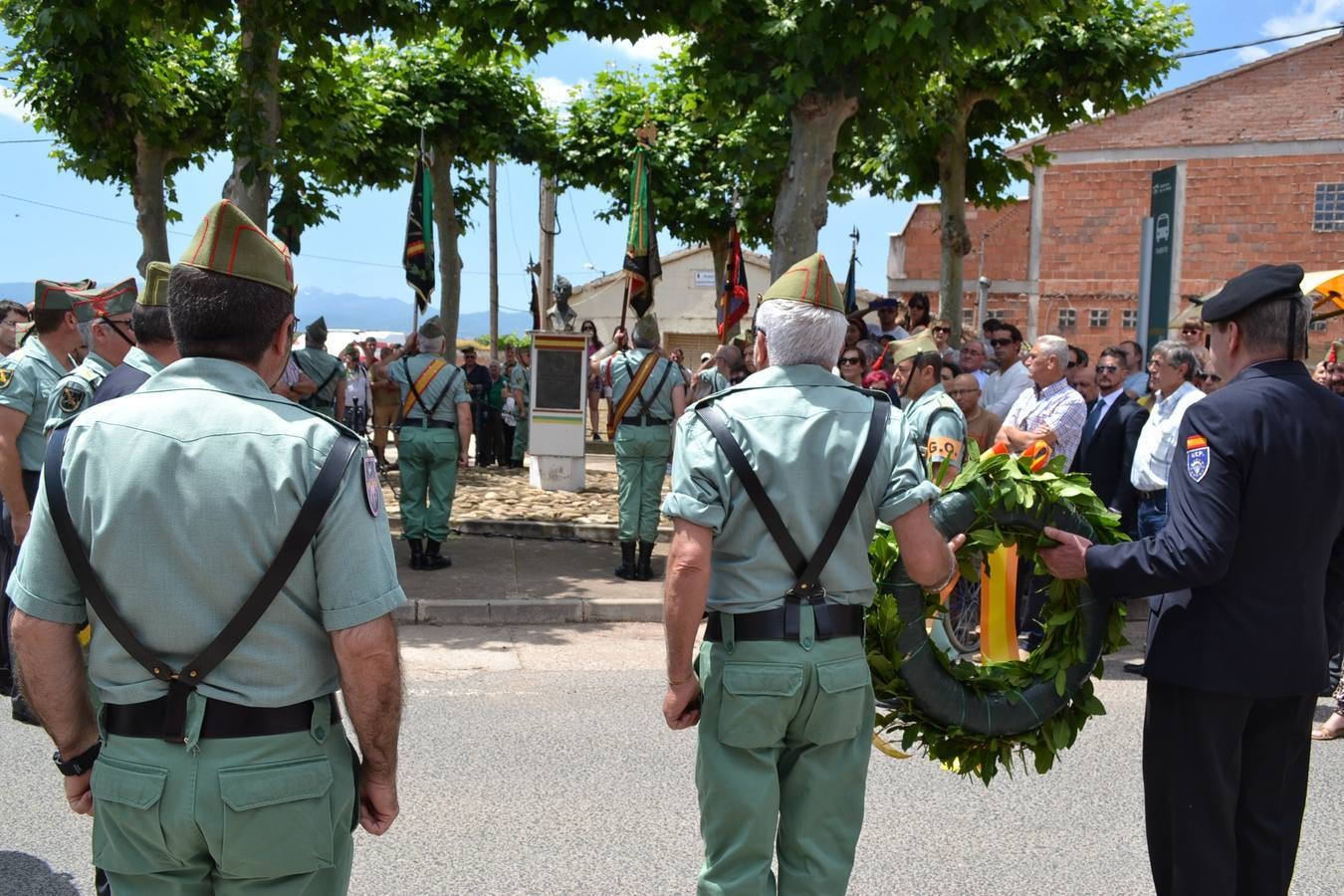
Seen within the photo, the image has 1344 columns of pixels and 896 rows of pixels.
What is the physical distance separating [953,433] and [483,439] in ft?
43.2

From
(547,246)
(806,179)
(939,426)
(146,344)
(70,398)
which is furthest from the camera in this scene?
(547,246)

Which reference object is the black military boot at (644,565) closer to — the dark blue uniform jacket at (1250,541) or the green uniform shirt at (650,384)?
the green uniform shirt at (650,384)

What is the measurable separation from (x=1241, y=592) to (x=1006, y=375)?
22.0 ft

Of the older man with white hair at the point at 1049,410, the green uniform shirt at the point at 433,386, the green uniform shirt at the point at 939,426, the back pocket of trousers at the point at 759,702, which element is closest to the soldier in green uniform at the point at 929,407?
the green uniform shirt at the point at 939,426

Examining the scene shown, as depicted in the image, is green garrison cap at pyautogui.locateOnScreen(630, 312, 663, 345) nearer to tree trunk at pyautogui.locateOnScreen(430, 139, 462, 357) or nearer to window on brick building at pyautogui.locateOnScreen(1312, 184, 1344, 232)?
tree trunk at pyautogui.locateOnScreen(430, 139, 462, 357)

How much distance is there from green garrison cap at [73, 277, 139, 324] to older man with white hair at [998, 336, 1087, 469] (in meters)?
5.00

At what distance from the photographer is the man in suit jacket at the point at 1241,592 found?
10.2ft

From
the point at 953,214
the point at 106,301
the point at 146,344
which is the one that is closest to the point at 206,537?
the point at 146,344

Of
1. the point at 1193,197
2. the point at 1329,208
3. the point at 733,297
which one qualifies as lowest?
the point at 733,297

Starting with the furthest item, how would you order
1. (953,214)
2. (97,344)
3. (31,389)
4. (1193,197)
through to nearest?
(1193,197) < (953,214) < (31,389) < (97,344)

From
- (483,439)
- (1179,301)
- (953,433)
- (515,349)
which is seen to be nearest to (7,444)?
(953,433)

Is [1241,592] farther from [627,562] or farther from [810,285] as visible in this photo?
[627,562]

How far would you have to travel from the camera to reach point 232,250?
2.30 m

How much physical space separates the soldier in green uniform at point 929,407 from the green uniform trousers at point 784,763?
8.22 feet
